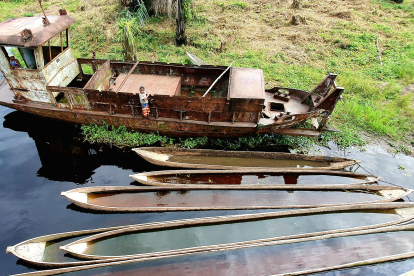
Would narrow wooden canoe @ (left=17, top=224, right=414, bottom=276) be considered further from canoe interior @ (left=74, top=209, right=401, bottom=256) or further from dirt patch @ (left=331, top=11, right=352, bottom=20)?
dirt patch @ (left=331, top=11, right=352, bottom=20)

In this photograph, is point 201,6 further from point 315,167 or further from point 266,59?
point 315,167

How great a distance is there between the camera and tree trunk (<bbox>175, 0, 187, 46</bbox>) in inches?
513

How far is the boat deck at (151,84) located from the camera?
9.02 m

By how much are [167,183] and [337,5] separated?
20.8m

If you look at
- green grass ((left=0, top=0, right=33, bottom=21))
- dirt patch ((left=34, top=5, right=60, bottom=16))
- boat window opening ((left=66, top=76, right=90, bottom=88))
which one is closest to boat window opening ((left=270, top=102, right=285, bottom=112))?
boat window opening ((left=66, top=76, right=90, bottom=88))

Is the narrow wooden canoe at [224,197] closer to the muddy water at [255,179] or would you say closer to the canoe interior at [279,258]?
the muddy water at [255,179]

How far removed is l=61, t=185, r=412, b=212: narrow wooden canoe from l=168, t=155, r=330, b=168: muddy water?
41.3 inches

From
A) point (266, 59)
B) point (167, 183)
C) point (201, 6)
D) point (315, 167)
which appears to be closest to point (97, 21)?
point (201, 6)

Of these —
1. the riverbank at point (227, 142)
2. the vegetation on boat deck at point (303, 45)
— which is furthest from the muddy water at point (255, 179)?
the vegetation on boat deck at point (303, 45)

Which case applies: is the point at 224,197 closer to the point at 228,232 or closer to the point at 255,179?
the point at 228,232

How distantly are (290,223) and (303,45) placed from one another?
12.1 meters

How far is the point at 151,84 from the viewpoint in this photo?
9.38 m

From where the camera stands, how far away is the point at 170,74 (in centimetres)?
993

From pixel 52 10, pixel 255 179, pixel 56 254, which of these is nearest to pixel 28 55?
pixel 56 254
